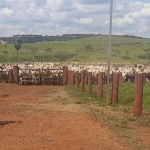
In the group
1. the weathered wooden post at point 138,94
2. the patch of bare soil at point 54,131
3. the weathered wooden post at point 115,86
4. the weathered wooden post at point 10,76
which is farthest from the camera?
the weathered wooden post at point 10,76

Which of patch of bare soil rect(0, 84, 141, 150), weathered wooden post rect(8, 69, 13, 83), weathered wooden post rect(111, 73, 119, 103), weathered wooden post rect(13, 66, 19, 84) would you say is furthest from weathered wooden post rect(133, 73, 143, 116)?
weathered wooden post rect(8, 69, 13, 83)

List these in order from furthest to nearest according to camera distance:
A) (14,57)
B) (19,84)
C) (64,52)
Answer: (64,52)
(14,57)
(19,84)

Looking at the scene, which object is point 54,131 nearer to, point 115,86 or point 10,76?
point 115,86

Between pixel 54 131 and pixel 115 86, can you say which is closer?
pixel 54 131

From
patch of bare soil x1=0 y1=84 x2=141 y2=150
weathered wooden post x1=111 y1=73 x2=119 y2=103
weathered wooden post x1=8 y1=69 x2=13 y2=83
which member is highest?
weathered wooden post x1=111 y1=73 x2=119 y2=103

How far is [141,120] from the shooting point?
11.9 m

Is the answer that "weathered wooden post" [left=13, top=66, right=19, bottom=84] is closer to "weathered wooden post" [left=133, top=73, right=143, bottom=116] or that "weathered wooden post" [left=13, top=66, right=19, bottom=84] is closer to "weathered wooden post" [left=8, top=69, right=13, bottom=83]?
"weathered wooden post" [left=8, top=69, right=13, bottom=83]

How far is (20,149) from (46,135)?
1405mm

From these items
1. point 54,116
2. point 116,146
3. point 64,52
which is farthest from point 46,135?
point 64,52

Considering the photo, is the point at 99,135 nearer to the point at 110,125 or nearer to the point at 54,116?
the point at 110,125

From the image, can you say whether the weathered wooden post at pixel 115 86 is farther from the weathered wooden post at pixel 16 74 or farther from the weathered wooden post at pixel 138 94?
the weathered wooden post at pixel 16 74

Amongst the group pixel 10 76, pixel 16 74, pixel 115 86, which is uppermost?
pixel 115 86

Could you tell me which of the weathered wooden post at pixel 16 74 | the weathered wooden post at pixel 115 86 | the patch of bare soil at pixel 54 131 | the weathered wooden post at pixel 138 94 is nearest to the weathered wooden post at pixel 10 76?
the weathered wooden post at pixel 16 74

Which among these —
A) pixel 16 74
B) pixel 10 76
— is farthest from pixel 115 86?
pixel 10 76
